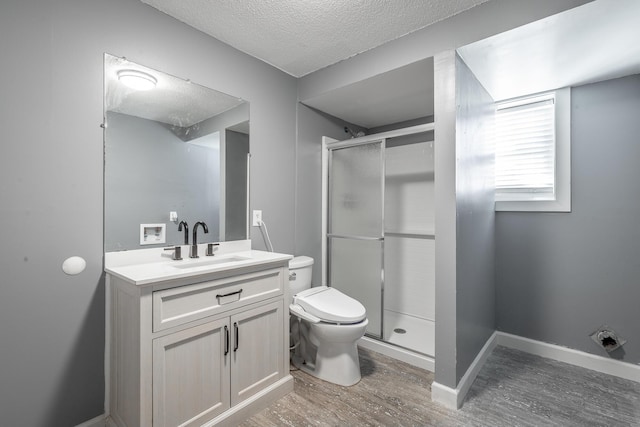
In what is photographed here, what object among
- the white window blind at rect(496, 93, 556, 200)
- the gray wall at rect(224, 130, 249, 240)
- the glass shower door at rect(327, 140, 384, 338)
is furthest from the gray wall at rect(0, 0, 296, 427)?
the white window blind at rect(496, 93, 556, 200)

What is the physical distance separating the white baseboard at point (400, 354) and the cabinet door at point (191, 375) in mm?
1312

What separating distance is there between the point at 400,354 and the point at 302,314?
2.94 feet

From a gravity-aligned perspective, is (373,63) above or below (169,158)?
above

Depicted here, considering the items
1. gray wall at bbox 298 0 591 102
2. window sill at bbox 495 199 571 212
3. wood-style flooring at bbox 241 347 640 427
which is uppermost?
gray wall at bbox 298 0 591 102

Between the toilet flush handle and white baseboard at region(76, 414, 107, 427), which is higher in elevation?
the toilet flush handle

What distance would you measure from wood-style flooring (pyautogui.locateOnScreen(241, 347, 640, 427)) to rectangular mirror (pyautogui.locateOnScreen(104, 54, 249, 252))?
118cm

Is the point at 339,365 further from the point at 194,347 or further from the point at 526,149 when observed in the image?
the point at 526,149

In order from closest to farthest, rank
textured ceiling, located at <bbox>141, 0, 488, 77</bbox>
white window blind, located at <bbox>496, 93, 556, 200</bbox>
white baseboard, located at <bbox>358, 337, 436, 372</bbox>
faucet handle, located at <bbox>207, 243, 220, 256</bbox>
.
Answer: textured ceiling, located at <bbox>141, 0, 488, 77</bbox>, faucet handle, located at <bbox>207, 243, 220, 256</bbox>, white baseboard, located at <bbox>358, 337, 436, 372</bbox>, white window blind, located at <bbox>496, 93, 556, 200</bbox>

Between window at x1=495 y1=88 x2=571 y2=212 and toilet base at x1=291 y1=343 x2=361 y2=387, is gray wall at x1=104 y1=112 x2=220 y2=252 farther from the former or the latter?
window at x1=495 y1=88 x2=571 y2=212

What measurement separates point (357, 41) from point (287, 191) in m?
1.25

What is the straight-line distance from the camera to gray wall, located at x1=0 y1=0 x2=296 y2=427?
129 centimetres

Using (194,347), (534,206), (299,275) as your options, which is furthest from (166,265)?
(534,206)

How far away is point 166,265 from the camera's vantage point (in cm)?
165

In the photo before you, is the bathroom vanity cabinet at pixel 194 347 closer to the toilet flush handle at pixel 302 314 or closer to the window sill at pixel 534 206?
the toilet flush handle at pixel 302 314
